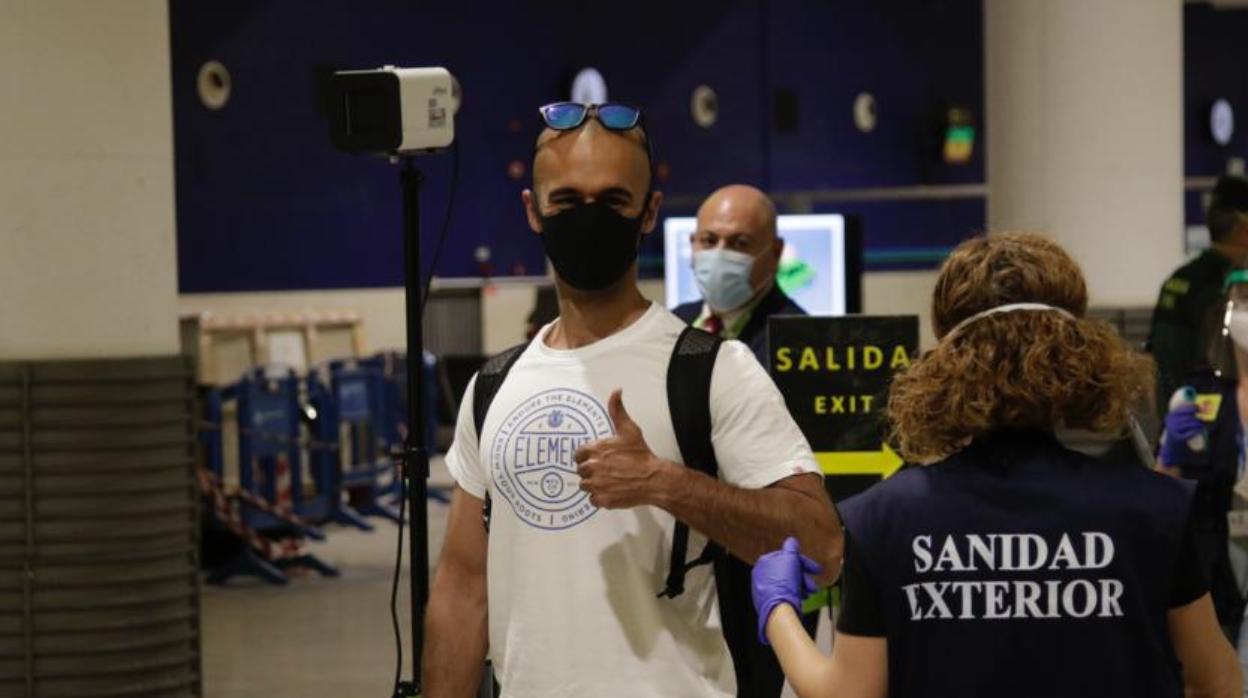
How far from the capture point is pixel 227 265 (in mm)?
16391

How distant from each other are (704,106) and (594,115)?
17.3 metres

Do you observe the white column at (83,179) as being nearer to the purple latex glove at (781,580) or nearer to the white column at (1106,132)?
the purple latex glove at (781,580)

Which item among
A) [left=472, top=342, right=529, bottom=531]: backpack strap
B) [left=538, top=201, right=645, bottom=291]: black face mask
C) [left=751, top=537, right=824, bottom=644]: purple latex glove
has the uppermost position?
[left=538, top=201, right=645, bottom=291]: black face mask

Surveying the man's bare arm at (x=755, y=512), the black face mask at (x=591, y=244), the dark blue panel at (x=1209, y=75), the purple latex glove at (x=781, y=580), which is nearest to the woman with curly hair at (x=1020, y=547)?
the purple latex glove at (x=781, y=580)

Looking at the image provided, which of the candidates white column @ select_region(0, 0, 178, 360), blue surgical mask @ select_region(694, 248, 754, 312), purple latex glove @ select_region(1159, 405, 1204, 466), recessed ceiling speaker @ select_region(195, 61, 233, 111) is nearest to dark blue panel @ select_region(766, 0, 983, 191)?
recessed ceiling speaker @ select_region(195, 61, 233, 111)

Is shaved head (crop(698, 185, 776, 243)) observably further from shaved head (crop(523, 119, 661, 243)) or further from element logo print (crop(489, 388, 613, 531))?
element logo print (crop(489, 388, 613, 531))

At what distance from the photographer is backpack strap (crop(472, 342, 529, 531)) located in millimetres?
3148

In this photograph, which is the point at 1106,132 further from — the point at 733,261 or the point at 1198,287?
the point at 733,261

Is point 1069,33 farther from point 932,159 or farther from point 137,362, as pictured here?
point 932,159

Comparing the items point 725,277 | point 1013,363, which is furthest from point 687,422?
point 725,277

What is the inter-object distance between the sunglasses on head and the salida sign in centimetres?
228

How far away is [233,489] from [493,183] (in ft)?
→ 25.9

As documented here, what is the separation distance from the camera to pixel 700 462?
3006 mm

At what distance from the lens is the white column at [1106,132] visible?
11.4 metres
